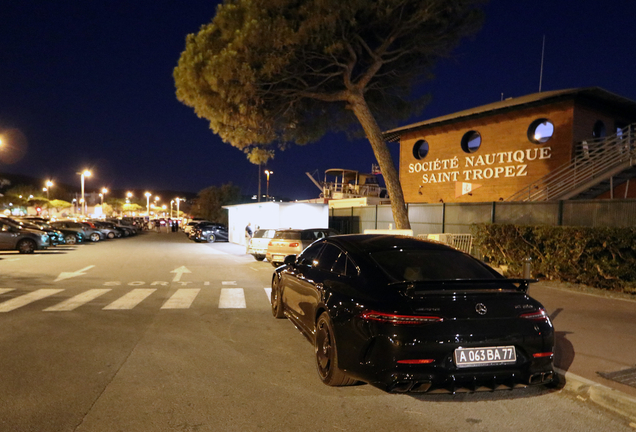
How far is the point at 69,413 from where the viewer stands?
12.8 ft

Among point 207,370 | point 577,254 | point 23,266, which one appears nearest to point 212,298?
point 207,370

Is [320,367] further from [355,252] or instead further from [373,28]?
[373,28]

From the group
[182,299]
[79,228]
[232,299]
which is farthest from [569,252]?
[79,228]

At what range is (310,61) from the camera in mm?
16016

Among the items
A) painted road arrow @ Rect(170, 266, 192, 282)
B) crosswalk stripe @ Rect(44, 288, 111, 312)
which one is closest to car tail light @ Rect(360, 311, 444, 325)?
crosswalk stripe @ Rect(44, 288, 111, 312)

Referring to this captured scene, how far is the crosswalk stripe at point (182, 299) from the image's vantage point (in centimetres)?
870

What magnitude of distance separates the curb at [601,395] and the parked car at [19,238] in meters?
22.2

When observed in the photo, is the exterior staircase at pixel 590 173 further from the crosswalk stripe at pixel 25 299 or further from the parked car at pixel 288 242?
the crosswalk stripe at pixel 25 299

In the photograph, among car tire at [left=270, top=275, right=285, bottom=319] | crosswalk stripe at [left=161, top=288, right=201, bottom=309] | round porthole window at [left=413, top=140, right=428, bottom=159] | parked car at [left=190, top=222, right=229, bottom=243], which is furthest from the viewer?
parked car at [left=190, top=222, right=229, bottom=243]

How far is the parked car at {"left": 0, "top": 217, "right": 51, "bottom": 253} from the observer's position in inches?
786

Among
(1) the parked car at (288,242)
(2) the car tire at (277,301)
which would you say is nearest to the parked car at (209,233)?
(1) the parked car at (288,242)

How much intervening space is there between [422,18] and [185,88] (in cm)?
911

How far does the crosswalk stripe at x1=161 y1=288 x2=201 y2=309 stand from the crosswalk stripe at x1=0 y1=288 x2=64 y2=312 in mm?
2709

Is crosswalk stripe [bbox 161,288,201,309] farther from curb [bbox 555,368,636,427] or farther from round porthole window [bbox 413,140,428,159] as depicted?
round porthole window [bbox 413,140,428,159]
